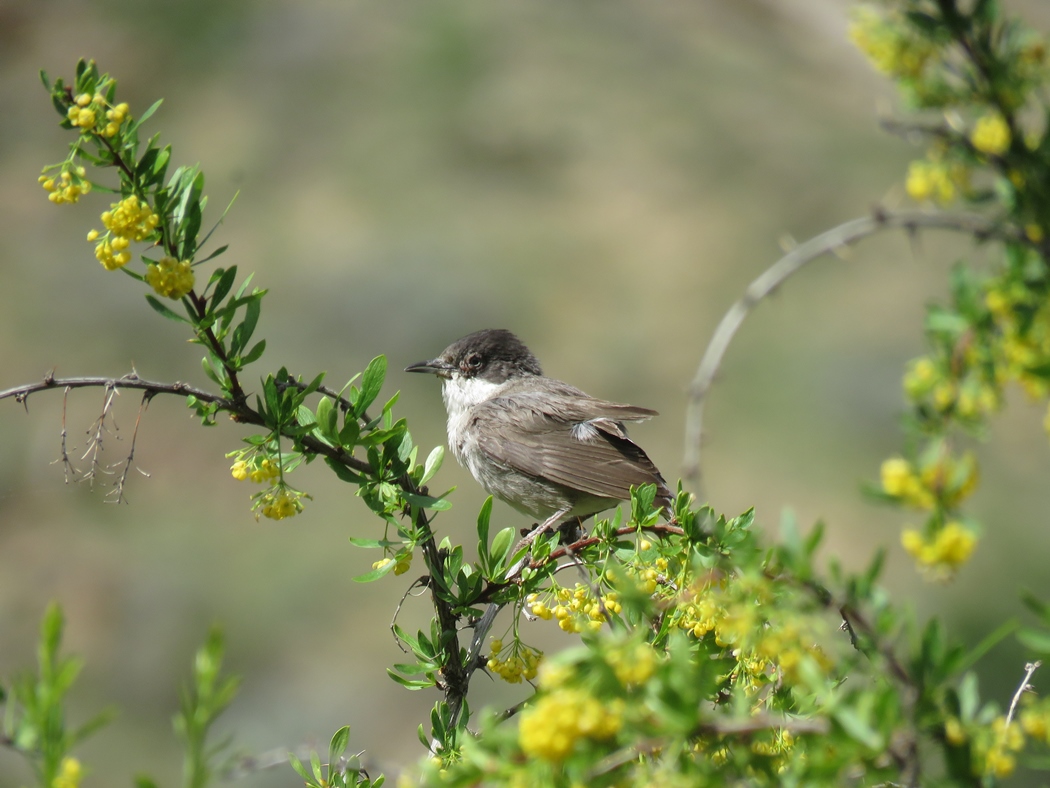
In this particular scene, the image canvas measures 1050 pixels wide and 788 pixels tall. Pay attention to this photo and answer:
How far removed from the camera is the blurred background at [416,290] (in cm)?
1240

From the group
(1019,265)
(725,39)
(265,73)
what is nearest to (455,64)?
(265,73)

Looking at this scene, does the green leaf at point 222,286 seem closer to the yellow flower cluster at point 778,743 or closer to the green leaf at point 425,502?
the green leaf at point 425,502

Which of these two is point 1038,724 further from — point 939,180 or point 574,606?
point 574,606

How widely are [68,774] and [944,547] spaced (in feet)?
4.28

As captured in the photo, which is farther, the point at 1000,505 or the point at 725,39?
the point at 725,39

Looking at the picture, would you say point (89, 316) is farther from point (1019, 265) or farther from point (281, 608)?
point (1019, 265)

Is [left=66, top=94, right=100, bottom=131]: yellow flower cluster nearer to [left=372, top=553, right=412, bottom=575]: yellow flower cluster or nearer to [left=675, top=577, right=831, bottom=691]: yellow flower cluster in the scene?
[left=372, top=553, right=412, bottom=575]: yellow flower cluster

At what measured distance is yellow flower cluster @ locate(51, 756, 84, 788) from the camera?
142cm

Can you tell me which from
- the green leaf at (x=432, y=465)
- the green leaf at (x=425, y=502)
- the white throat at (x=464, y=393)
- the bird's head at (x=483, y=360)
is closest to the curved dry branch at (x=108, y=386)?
the green leaf at (x=425, y=502)

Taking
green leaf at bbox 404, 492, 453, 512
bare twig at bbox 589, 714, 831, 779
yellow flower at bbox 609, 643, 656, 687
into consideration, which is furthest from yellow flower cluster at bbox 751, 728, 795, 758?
green leaf at bbox 404, 492, 453, 512

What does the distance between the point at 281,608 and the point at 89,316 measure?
20.8 ft

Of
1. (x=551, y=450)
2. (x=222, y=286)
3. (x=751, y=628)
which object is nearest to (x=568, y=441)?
(x=551, y=450)

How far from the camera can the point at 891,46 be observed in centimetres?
189

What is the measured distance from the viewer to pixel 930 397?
1.55m
